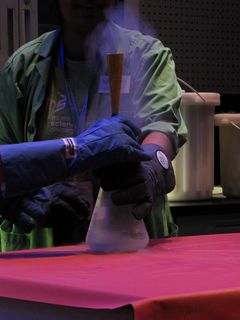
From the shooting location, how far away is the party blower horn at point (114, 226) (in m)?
1.14

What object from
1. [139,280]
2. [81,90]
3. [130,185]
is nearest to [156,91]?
[81,90]

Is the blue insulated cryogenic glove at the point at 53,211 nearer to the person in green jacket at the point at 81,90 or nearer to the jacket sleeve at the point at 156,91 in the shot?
the person in green jacket at the point at 81,90

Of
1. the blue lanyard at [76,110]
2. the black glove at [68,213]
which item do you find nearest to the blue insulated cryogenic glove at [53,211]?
the black glove at [68,213]

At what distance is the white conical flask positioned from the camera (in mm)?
1137

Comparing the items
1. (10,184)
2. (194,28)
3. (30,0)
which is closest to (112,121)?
(10,184)

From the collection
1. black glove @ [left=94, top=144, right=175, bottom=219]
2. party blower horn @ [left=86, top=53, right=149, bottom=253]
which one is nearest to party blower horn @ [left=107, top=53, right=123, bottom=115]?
party blower horn @ [left=86, top=53, right=149, bottom=253]

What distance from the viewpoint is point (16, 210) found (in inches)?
47.0

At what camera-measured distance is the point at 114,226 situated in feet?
3.75

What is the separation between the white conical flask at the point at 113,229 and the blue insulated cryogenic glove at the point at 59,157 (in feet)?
0.30

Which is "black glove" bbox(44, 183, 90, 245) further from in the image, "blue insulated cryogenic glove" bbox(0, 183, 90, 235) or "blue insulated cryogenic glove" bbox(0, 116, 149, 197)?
"blue insulated cryogenic glove" bbox(0, 116, 149, 197)

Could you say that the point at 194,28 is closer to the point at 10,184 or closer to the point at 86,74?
the point at 86,74

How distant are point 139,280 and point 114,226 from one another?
351 mm

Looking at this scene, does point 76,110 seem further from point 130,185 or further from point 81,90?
point 130,185

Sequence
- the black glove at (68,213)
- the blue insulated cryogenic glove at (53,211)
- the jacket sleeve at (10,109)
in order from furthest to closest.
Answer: the jacket sleeve at (10,109)
the black glove at (68,213)
the blue insulated cryogenic glove at (53,211)
